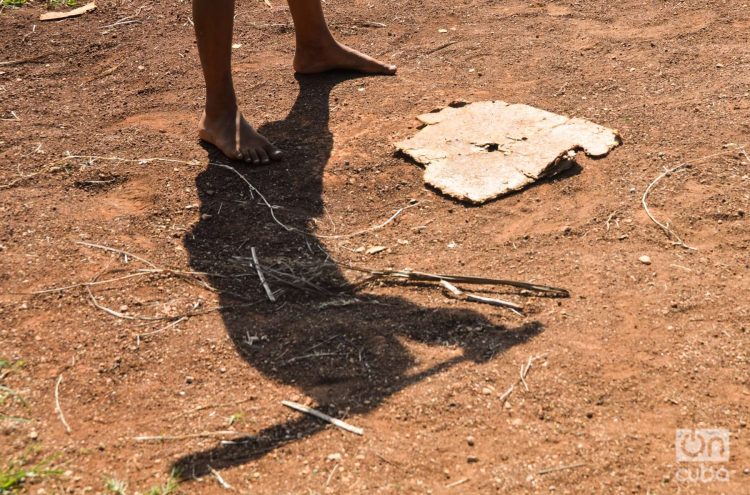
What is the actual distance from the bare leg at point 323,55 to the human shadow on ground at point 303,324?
3.15 feet

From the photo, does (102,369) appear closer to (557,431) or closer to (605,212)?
(557,431)

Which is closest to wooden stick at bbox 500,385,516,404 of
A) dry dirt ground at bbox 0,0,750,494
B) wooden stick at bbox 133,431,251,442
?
dry dirt ground at bbox 0,0,750,494

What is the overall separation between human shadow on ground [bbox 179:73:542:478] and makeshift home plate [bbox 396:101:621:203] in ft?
1.67

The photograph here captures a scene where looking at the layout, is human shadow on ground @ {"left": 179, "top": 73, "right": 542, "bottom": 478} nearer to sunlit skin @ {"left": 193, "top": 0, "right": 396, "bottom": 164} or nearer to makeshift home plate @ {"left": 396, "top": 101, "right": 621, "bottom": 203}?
sunlit skin @ {"left": 193, "top": 0, "right": 396, "bottom": 164}

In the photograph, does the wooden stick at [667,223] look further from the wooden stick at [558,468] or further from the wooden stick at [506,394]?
the wooden stick at [558,468]

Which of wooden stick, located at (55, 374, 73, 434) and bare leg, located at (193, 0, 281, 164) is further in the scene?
bare leg, located at (193, 0, 281, 164)

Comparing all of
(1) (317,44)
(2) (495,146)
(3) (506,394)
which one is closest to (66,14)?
(1) (317,44)

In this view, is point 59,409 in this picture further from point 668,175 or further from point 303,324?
point 668,175

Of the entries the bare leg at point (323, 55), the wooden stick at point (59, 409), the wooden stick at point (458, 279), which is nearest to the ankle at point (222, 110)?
the bare leg at point (323, 55)

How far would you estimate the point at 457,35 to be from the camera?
4414mm

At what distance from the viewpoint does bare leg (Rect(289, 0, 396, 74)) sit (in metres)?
3.94

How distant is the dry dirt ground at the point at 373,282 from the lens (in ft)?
6.79

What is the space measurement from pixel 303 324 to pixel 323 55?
1.91 m

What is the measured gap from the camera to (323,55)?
400 centimetres
